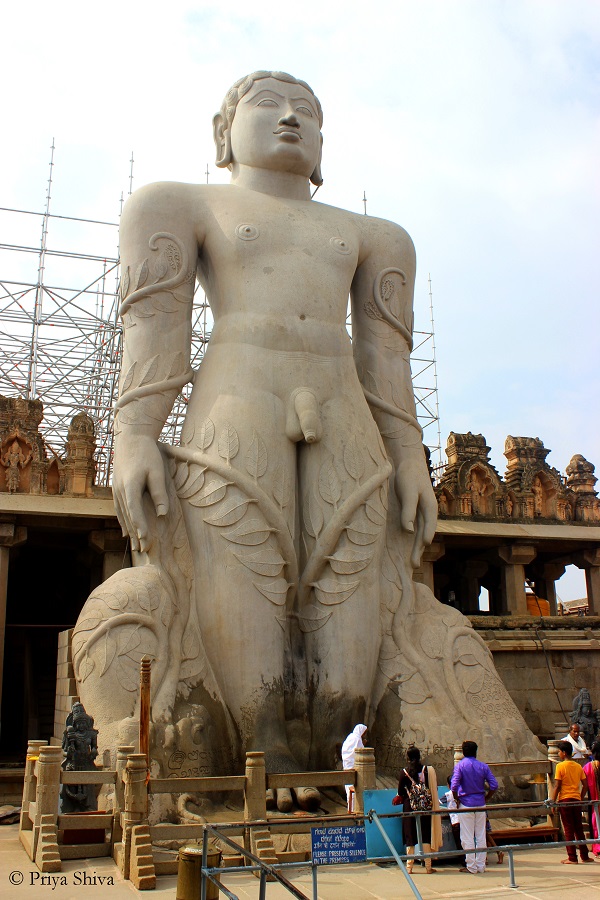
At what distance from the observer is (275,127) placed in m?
9.11

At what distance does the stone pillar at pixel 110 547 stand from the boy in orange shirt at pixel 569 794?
833 centimetres

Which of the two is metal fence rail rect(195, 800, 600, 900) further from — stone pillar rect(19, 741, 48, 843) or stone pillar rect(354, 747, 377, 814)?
stone pillar rect(19, 741, 48, 843)

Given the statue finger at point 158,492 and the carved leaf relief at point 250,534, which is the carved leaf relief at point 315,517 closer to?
the carved leaf relief at point 250,534

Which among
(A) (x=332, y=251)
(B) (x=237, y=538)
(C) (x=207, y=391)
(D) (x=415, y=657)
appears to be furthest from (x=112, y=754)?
(A) (x=332, y=251)

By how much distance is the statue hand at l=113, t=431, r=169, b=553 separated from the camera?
7.94m

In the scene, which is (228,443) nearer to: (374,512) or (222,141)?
(374,512)

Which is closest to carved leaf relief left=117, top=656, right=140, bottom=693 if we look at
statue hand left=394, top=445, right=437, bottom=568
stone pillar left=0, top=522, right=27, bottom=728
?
statue hand left=394, top=445, right=437, bottom=568

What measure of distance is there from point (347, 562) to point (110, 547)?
21.7ft

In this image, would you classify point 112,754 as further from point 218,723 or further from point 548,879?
point 548,879

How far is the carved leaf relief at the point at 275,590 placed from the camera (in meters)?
7.67

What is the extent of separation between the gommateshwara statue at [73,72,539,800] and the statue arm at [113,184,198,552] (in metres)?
0.02

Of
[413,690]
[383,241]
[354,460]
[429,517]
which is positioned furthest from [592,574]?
[354,460]

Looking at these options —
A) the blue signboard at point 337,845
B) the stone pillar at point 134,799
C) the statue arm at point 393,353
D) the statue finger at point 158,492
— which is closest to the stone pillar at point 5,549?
the statue finger at point 158,492

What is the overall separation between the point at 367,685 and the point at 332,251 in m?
4.23
